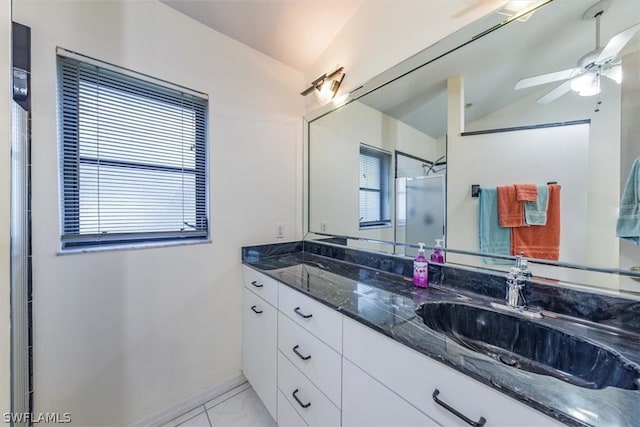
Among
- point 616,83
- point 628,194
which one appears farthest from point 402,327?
point 616,83

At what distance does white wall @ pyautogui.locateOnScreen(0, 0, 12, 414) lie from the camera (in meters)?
0.67

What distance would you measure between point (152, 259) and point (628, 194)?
2.09m

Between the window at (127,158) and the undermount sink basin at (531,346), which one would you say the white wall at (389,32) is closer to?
the window at (127,158)

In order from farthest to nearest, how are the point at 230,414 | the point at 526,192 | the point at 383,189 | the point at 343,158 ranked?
the point at 343,158 → the point at 383,189 → the point at 230,414 → the point at 526,192

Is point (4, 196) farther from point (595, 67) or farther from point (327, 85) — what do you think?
point (595, 67)

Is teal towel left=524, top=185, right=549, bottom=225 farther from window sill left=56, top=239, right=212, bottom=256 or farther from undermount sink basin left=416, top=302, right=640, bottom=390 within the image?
window sill left=56, top=239, right=212, bottom=256

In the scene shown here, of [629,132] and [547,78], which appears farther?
[547,78]

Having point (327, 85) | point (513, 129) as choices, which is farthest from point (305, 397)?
point (327, 85)

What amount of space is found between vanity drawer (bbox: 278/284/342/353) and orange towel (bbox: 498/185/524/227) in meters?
0.87

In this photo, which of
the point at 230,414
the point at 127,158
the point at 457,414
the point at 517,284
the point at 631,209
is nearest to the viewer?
the point at 457,414

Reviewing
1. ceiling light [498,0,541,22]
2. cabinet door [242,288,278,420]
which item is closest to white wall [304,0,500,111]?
ceiling light [498,0,541,22]

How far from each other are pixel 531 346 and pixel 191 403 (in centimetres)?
182

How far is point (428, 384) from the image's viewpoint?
0.66m

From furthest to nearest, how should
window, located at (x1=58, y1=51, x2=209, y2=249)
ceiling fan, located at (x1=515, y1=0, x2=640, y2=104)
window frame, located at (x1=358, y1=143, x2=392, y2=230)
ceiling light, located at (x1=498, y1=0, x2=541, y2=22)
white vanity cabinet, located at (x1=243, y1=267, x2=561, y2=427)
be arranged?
window frame, located at (x1=358, y1=143, x2=392, y2=230) → window, located at (x1=58, y1=51, x2=209, y2=249) → ceiling light, located at (x1=498, y1=0, x2=541, y2=22) → ceiling fan, located at (x1=515, y1=0, x2=640, y2=104) → white vanity cabinet, located at (x1=243, y1=267, x2=561, y2=427)
